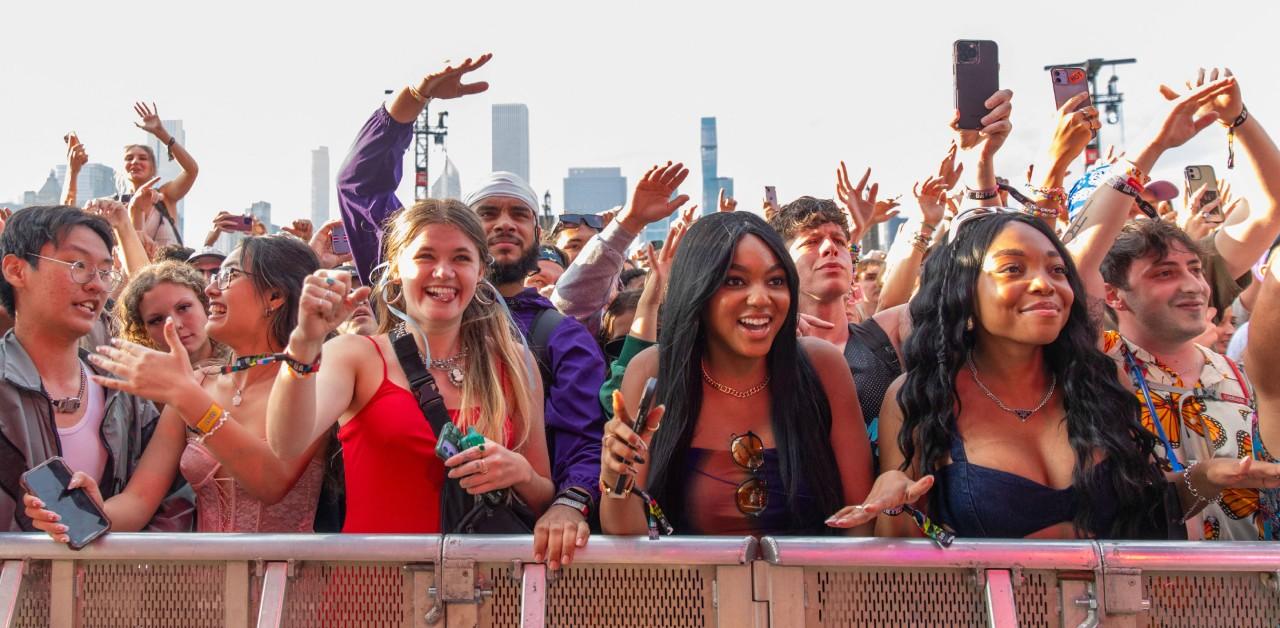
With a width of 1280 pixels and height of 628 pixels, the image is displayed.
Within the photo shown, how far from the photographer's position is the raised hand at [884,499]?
8.14 feet

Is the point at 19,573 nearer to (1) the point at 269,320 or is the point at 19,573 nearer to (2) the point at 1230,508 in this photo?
(1) the point at 269,320

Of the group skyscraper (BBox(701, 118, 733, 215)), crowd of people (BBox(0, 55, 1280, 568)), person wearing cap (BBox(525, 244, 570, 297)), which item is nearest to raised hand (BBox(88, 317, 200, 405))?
crowd of people (BBox(0, 55, 1280, 568))

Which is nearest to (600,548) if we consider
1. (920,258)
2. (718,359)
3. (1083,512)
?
(718,359)

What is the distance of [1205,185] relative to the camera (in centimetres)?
664

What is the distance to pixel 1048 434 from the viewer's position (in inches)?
116

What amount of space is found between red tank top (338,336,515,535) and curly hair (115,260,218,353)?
1.46m

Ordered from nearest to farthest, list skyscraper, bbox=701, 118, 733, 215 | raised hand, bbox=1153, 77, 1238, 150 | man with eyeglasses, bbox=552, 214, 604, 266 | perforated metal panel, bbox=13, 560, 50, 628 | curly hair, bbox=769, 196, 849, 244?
perforated metal panel, bbox=13, 560, 50, 628, raised hand, bbox=1153, 77, 1238, 150, curly hair, bbox=769, 196, 849, 244, man with eyeglasses, bbox=552, 214, 604, 266, skyscraper, bbox=701, 118, 733, 215

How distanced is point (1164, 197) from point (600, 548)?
613cm

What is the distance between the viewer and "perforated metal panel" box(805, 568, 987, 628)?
2418 mm

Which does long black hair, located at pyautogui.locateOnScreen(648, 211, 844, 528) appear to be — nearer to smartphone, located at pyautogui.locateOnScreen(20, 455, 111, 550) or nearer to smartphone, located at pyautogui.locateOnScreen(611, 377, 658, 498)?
smartphone, located at pyautogui.locateOnScreen(611, 377, 658, 498)

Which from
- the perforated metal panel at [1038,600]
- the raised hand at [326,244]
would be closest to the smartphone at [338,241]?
the raised hand at [326,244]

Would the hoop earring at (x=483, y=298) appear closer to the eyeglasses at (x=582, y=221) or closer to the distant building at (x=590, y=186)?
the eyeglasses at (x=582, y=221)

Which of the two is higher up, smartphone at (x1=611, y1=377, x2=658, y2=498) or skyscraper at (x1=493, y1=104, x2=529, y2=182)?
skyscraper at (x1=493, y1=104, x2=529, y2=182)

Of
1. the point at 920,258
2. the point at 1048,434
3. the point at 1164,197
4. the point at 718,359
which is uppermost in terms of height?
the point at 1164,197
